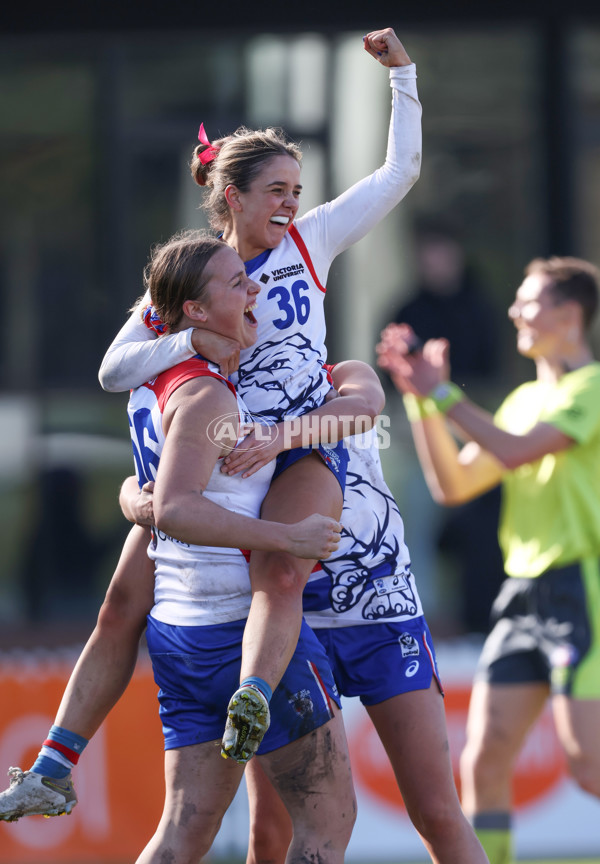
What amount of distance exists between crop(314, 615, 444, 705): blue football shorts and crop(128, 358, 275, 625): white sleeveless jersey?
55 centimetres

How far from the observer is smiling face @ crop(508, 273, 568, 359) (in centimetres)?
448

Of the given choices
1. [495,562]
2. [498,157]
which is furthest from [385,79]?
[495,562]

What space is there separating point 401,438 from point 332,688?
16.0ft

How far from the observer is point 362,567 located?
3.19m

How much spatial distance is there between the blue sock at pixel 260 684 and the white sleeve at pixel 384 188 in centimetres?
104

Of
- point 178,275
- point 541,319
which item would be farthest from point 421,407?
point 178,275

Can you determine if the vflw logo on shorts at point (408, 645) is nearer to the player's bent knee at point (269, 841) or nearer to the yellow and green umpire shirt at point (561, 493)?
the player's bent knee at point (269, 841)

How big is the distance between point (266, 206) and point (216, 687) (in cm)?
113

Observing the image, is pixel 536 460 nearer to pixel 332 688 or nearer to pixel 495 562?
pixel 332 688

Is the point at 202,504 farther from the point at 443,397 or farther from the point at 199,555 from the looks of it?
the point at 443,397

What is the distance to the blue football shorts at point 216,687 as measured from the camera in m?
2.70

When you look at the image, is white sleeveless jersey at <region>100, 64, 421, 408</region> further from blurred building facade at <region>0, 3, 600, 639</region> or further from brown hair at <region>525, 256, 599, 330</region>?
blurred building facade at <region>0, 3, 600, 639</region>

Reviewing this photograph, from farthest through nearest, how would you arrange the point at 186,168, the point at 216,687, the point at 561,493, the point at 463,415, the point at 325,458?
the point at 186,168 < the point at 463,415 < the point at 561,493 < the point at 325,458 < the point at 216,687

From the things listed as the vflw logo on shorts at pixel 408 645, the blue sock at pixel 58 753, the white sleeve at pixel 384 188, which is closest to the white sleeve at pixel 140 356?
the white sleeve at pixel 384 188
